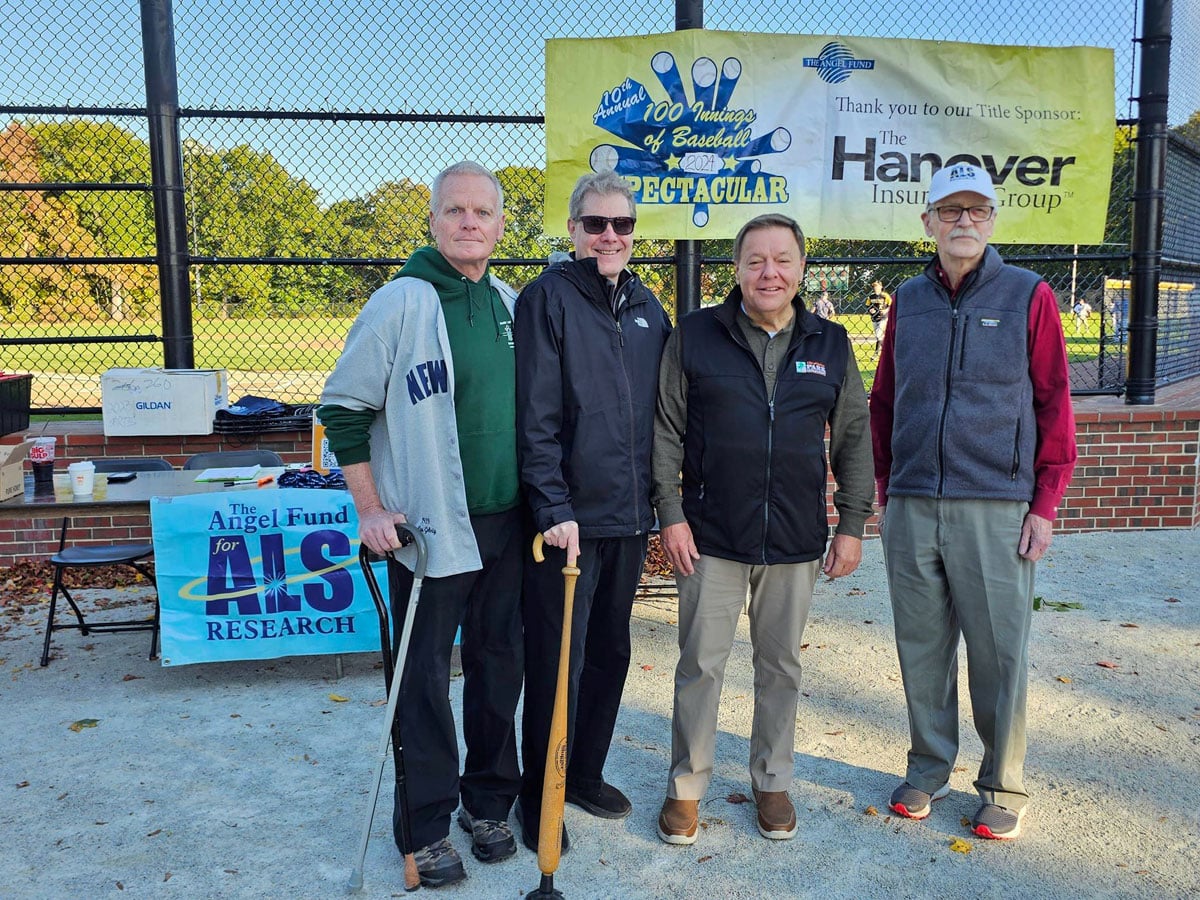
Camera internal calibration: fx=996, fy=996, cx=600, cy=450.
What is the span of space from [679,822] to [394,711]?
1.06 m

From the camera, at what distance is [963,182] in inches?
130

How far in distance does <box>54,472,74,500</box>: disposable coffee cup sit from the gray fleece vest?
13.5 ft

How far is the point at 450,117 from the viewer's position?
6891 millimetres

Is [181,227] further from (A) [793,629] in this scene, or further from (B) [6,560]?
(A) [793,629]

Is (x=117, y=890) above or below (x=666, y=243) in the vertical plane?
below

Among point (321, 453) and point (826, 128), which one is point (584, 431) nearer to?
point (321, 453)

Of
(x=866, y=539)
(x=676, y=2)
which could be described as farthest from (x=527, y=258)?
(x=866, y=539)

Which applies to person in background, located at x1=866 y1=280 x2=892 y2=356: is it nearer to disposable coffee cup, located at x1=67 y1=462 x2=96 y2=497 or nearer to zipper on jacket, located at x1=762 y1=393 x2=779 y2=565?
zipper on jacket, located at x1=762 y1=393 x2=779 y2=565

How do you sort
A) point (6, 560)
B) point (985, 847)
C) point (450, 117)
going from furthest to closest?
point (450, 117) → point (6, 560) → point (985, 847)

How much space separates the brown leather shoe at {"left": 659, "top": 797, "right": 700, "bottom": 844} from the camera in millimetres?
3367

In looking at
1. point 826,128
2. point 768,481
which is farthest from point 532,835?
point 826,128

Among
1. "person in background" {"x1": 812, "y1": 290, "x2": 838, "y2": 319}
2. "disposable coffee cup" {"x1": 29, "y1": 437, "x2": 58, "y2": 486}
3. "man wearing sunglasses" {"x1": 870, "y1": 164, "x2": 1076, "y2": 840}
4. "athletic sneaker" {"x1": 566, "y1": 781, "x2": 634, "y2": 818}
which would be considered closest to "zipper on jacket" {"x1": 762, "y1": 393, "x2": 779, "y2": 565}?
"man wearing sunglasses" {"x1": 870, "y1": 164, "x2": 1076, "y2": 840}

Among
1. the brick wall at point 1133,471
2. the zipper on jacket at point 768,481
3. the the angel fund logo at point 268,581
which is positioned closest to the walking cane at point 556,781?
the zipper on jacket at point 768,481

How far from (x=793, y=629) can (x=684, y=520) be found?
53 cm
